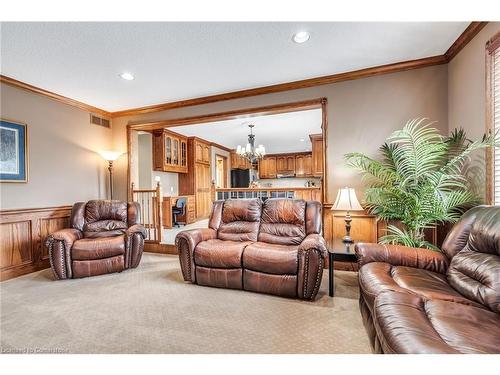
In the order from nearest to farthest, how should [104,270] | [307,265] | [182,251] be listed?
[307,265] → [182,251] → [104,270]

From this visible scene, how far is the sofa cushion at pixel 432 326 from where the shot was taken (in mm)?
1024

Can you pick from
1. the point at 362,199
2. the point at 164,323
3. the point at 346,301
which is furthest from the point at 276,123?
the point at 164,323

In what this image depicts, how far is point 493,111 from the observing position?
6.95 feet

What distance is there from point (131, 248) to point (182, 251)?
992mm

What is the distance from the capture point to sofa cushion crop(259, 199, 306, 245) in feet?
9.70

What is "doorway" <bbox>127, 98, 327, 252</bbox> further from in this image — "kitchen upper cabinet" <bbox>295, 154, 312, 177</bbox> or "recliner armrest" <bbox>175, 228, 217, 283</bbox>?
"recliner armrest" <bbox>175, 228, 217, 283</bbox>

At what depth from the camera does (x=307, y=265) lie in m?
2.35

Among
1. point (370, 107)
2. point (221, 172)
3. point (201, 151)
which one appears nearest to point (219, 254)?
point (370, 107)

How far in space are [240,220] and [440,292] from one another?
2.21m

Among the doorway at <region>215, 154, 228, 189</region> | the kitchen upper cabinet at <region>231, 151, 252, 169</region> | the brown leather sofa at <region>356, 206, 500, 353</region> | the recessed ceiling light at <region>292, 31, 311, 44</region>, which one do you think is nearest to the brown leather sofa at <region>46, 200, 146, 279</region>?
the brown leather sofa at <region>356, 206, 500, 353</region>

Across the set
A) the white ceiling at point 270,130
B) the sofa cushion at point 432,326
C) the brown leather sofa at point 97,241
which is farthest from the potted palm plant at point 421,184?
the brown leather sofa at point 97,241

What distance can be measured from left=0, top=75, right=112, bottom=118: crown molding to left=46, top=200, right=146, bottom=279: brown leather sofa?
5.51 ft

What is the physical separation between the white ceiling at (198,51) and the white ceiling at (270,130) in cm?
190

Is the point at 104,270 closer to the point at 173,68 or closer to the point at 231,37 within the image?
the point at 173,68
